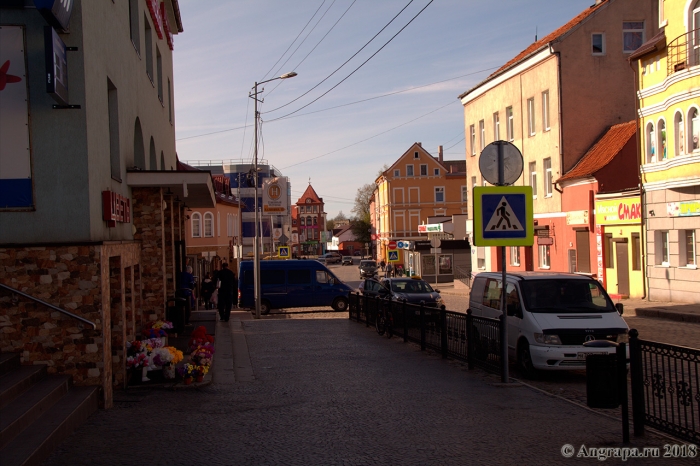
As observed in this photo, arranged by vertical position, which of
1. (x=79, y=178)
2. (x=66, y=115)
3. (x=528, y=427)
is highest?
(x=66, y=115)

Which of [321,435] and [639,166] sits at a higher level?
[639,166]

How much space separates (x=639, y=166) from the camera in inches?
1125

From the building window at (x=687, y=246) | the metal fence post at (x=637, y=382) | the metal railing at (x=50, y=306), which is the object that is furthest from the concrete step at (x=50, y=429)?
the building window at (x=687, y=246)

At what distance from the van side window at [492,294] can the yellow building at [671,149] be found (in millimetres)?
13541

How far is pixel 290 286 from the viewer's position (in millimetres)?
32344

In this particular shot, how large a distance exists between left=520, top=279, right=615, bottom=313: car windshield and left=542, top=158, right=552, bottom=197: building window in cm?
2482

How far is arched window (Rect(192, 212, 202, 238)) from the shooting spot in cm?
5065

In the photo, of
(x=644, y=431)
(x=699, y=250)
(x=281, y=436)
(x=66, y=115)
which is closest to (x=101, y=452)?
(x=281, y=436)

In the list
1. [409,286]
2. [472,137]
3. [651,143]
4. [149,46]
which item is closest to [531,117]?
[472,137]

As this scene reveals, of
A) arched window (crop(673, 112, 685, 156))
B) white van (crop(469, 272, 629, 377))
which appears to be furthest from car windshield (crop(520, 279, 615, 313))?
arched window (crop(673, 112, 685, 156))

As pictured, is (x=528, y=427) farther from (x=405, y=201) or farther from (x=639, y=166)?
(x=405, y=201)

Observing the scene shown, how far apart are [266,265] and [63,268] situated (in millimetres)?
23068

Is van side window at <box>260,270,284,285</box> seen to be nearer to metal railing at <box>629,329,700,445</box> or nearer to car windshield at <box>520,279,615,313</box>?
car windshield at <box>520,279,615,313</box>

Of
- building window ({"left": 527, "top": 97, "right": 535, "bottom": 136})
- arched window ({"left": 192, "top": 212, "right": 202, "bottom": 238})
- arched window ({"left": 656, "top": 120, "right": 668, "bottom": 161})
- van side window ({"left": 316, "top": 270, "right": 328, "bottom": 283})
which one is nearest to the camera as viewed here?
arched window ({"left": 656, "top": 120, "right": 668, "bottom": 161})
